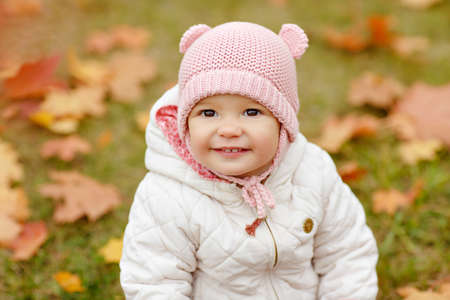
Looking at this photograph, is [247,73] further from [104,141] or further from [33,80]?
[33,80]

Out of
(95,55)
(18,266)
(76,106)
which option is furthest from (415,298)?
(95,55)

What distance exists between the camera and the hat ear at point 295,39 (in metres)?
1.63

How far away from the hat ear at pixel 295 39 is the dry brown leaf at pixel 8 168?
1.59m

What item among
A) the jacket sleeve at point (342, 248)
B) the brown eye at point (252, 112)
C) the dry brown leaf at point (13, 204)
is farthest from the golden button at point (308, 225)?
the dry brown leaf at point (13, 204)

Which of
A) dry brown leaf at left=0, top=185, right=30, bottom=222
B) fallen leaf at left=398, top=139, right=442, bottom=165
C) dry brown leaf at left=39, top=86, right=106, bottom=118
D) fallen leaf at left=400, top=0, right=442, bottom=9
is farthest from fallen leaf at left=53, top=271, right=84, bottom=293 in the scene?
fallen leaf at left=400, top=0, right=442, bottom=9

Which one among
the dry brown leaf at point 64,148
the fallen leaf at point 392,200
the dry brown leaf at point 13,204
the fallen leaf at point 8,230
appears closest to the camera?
the fallen leaf at point 8,230

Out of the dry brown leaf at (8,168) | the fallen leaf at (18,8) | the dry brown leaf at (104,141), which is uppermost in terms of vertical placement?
the fallen leaf at (18,8)

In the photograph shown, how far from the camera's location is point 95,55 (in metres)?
3.62

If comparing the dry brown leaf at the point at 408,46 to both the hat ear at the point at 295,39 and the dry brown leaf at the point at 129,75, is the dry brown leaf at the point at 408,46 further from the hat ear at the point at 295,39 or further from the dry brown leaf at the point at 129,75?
the hat ear at the point at 295,39

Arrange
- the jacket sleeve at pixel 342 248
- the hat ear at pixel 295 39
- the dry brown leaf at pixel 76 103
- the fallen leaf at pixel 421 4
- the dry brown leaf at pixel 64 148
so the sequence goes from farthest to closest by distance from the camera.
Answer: the fallen leaf at pixel 421 4 < the dry brown leaf at pixel 76 103 < the dry brown leaf at pixel 64 148 < the jacket sleeve at pixel 342 248 < the hat ear at pixel 295 39

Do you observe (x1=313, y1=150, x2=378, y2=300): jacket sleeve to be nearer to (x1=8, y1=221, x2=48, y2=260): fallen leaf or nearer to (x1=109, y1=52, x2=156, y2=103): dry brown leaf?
(x1=8, y1=221, x2=48, y2=260): fallen leaf

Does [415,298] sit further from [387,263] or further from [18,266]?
[18,266]

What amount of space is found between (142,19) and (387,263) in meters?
2.75

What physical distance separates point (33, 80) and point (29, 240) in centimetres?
114
